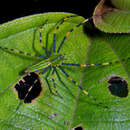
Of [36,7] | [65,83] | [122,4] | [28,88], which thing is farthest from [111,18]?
[36,7]

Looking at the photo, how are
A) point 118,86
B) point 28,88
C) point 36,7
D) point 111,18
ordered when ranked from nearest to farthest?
point 111,18, point 118,86, point 28,88, point 36,7

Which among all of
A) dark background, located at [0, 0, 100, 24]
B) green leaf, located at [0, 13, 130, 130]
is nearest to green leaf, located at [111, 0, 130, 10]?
green leaf, located at [0, 13, 130, 130]

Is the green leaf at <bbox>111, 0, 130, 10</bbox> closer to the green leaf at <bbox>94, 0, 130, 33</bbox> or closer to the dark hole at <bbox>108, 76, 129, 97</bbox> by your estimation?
the green leaf at <bbox>94, 0, 130, 33</bbox>

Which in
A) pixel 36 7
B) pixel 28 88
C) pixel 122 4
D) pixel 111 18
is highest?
pixel 36 7

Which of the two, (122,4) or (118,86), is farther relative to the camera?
(118,86)

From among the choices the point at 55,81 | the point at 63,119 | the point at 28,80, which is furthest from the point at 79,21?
the point at 63,119

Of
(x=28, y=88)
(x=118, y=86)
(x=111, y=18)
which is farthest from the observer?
(x=28, y=88)

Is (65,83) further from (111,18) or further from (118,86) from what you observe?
(111,18)
